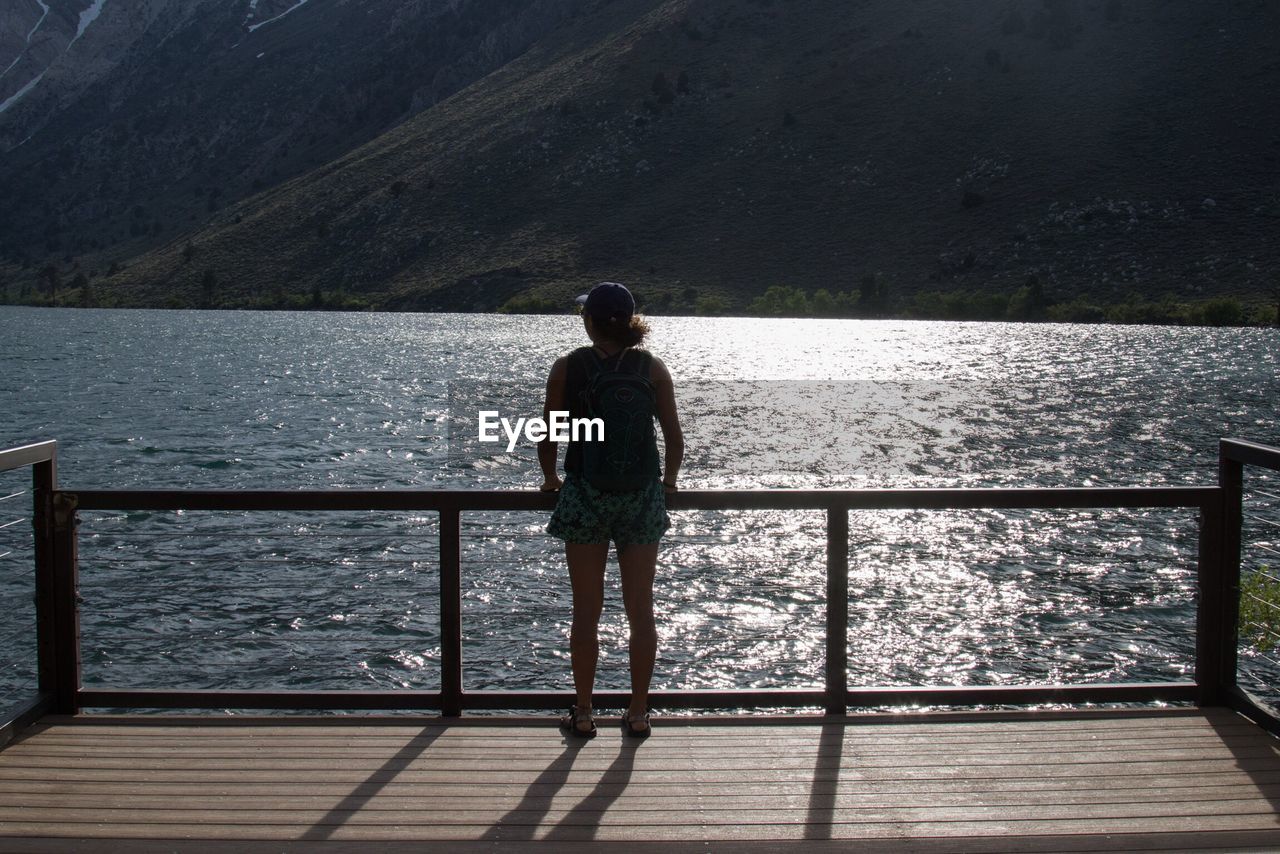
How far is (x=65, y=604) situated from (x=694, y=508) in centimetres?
298

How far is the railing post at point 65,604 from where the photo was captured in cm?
555

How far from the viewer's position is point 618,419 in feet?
16.9

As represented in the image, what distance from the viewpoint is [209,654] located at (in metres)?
14.0

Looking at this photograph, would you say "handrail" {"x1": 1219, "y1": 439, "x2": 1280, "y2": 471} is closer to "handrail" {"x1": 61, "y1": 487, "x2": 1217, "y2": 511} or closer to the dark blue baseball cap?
"handrail" {"x1": 61, "y1": 487, "x2": 1217, "y2": 511}

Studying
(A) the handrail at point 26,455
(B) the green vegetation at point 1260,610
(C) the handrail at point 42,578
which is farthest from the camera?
(B) the green vegetation at point 1260,610

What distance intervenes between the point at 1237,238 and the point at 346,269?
8436 cm

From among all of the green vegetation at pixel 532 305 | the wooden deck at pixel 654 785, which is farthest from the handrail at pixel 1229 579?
the green vegetation at pixel 532 305

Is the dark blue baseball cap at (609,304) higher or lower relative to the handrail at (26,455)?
higher

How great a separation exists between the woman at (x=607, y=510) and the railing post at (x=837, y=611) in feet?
2.90

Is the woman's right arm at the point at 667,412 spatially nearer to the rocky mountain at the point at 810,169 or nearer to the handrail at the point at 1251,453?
the handrail at the point at 1251,453

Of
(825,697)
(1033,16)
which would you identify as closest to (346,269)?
(1033,16)

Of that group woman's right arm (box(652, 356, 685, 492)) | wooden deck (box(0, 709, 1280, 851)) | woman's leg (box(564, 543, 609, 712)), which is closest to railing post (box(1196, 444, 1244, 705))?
wooden deck (box(0, 709, 1280, 851))

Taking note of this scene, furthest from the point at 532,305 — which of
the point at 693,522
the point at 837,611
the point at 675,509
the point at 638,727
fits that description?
the point at 638,727

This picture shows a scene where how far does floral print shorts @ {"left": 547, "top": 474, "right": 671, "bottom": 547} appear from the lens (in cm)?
524
